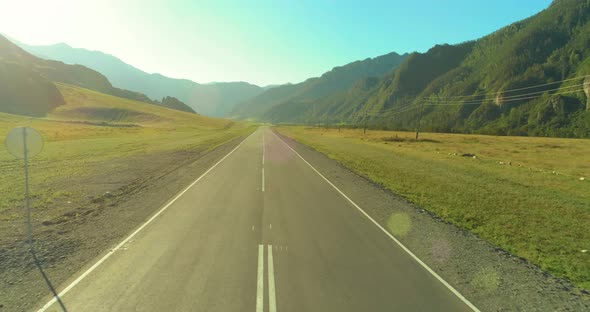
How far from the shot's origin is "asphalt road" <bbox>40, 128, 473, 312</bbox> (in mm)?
5492

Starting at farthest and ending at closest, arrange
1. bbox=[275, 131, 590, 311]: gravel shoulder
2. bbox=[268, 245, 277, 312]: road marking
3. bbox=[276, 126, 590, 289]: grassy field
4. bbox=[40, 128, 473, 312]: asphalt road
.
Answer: bbox=[276, 126, 590, 289]: grassy field
bbox=[275, 131, 590, 311]: gravel shoulder
bbox=[40, 128, 473, 312]: asphalt road
bbox=[268, 245, 277, 312]: road marking

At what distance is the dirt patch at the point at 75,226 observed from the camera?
623 cm

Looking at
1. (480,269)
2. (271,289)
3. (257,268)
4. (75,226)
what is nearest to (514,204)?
(480,269)

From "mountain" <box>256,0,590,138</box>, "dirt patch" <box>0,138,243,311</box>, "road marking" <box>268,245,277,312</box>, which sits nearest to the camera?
"road marking" <box>268,245,277,312</box>

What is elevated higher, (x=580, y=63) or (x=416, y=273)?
(x=580, y=63)

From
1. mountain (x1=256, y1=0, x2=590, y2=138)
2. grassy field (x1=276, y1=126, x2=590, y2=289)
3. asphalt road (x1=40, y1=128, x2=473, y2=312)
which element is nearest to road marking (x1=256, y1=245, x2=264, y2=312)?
asphalt road (x1=40, y1=128, x2=473, y2=312)

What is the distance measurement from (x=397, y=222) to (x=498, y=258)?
3.20m

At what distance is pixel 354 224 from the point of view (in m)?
10.2

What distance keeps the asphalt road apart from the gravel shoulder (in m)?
0.52

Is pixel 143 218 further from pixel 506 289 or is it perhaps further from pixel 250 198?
pixel 506 289

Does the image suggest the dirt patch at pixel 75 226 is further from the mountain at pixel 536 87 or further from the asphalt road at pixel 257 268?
the mountain at pixel 536 87

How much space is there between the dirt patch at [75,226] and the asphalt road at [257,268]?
543 millimetres

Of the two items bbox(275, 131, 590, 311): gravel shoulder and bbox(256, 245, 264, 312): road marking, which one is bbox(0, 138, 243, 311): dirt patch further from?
bbox(275, 131, 590, 311): gravel shoulder

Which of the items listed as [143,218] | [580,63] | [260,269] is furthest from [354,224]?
[580,63]
